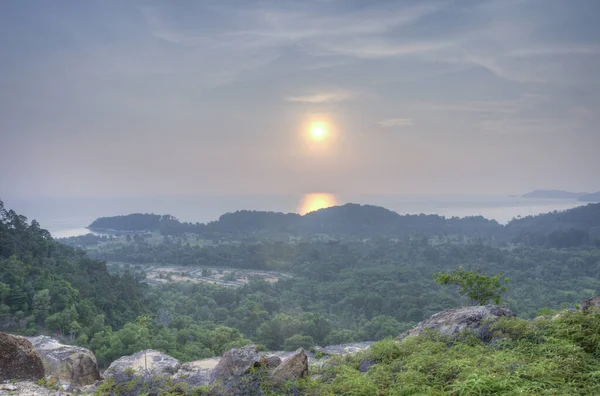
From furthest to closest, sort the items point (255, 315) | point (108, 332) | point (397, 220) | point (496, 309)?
point (397, 220)
point (255, 315)
point (108, 332)
point (496, 309)

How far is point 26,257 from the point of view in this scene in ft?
81.4

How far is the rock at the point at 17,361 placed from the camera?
7070 mm

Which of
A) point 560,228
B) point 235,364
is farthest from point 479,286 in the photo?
point 560,228

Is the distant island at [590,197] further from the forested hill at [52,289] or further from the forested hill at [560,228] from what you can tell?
the forested hill at [52,289]

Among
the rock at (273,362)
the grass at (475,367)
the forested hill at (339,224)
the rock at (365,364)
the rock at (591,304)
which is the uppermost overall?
the forested hill at (339,224)

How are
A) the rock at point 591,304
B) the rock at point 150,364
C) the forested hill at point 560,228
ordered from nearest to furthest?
the rock at point 591,304 → the rock at point 150,364 → the forested hill at point 560,228

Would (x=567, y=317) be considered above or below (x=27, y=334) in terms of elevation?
above

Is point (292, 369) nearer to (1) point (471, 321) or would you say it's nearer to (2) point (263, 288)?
(1) point (471, 321)

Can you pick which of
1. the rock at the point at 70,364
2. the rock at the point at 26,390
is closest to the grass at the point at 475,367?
the rock at the point at 26,390

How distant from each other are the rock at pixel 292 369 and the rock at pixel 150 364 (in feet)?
8.86

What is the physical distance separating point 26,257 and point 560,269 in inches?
2285

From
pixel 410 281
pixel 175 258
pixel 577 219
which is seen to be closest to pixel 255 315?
pixel 410 281

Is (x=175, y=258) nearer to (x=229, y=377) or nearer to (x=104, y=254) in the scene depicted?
(x=104, y=254)

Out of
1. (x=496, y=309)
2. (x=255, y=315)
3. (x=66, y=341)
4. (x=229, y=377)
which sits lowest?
(x=255, y=315)
